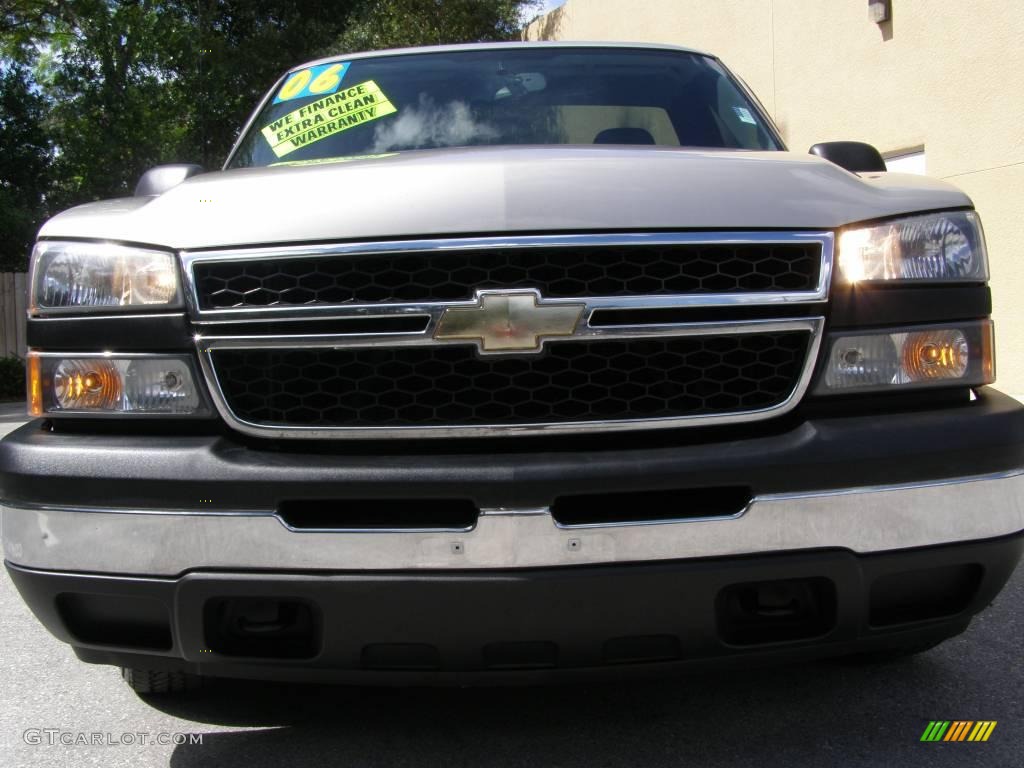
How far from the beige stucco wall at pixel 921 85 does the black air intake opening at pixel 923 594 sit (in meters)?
8.59

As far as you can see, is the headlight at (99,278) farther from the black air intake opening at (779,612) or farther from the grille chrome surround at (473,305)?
the black air intake opening at (779,612)

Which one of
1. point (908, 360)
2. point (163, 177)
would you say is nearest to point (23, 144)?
point (163, 177)

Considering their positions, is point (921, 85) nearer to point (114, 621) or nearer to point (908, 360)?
point (908, 360)

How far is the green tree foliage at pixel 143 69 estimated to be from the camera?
65.8ft

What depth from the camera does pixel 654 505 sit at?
205cm

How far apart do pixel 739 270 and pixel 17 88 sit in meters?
26.2

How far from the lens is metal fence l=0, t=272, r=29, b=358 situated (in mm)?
18109

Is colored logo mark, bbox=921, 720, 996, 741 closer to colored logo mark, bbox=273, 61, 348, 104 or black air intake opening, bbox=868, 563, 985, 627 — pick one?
black air intake opening, bbox=868, 563, 985, 627

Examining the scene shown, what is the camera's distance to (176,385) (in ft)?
7.00

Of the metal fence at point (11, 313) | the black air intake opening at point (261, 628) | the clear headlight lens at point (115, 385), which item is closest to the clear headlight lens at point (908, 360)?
the black air intake opening at point (261, 628)

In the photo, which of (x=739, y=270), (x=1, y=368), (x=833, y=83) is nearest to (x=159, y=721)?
(x=739, y=270)

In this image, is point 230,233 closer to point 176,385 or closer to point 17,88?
point 176,385

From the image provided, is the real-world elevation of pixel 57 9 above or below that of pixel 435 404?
above

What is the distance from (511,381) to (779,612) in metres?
0.72
